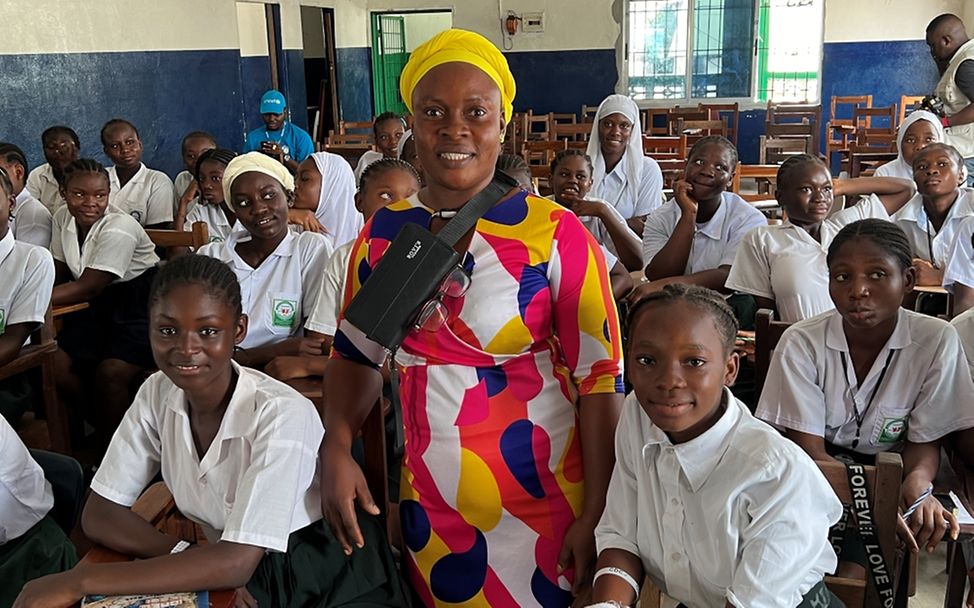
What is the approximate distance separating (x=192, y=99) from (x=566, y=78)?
5161 millimetres

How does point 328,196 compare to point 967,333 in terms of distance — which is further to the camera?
point 328,196

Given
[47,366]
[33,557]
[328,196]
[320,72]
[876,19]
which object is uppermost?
[876,19]

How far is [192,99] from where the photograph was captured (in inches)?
303

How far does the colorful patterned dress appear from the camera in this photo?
1.22m

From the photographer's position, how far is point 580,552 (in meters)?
1.29

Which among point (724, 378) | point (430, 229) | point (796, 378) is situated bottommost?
point (796, 378)

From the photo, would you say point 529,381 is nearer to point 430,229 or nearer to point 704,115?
point 430,229

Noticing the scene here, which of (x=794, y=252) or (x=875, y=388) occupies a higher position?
(x=794, y=252)

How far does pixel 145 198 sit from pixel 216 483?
11.4ft

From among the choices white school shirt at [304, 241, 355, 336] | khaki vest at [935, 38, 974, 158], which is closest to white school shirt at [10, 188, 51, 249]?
white school shirt at [304, 241, 355, 336]

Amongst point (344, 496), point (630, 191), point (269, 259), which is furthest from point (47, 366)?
point (630, 191)

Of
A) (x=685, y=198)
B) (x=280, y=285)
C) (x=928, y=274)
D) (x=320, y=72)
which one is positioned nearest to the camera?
(x=280, y=285)

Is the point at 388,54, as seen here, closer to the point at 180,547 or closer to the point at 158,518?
the point at 158,518

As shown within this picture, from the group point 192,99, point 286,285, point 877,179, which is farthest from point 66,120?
point 877,179
